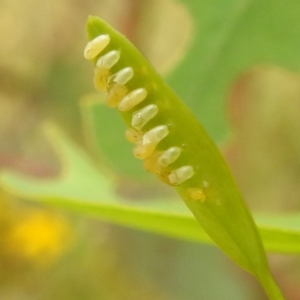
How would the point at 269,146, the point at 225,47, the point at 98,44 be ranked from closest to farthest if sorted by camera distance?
1. the point at 98,44
2. the point at 225,47
3. the point at 269,146


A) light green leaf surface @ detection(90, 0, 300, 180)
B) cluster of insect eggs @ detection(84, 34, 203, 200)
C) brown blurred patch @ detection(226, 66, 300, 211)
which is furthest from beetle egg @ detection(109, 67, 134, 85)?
brown blurred patch @ detection(226, 66, 300, 211)

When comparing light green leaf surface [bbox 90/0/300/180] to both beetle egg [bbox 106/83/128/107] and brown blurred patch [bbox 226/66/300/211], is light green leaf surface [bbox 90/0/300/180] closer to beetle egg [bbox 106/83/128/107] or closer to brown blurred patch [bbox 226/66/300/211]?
brown blurred patch [bbox 226/66/300/211]

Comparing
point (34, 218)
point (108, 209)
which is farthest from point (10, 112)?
point (108, 209)

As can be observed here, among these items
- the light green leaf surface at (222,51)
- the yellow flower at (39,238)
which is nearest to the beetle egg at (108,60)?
the light green leaf surface at (222,51)

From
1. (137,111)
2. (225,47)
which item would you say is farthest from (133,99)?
(225,47)

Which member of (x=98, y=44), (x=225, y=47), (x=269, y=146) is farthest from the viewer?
(x=269, y=146)

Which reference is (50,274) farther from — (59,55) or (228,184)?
(228,184)

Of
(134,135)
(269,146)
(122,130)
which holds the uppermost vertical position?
(134,135)

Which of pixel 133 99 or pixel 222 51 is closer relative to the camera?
pixel 133 99

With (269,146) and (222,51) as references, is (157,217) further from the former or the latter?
(269,146)
